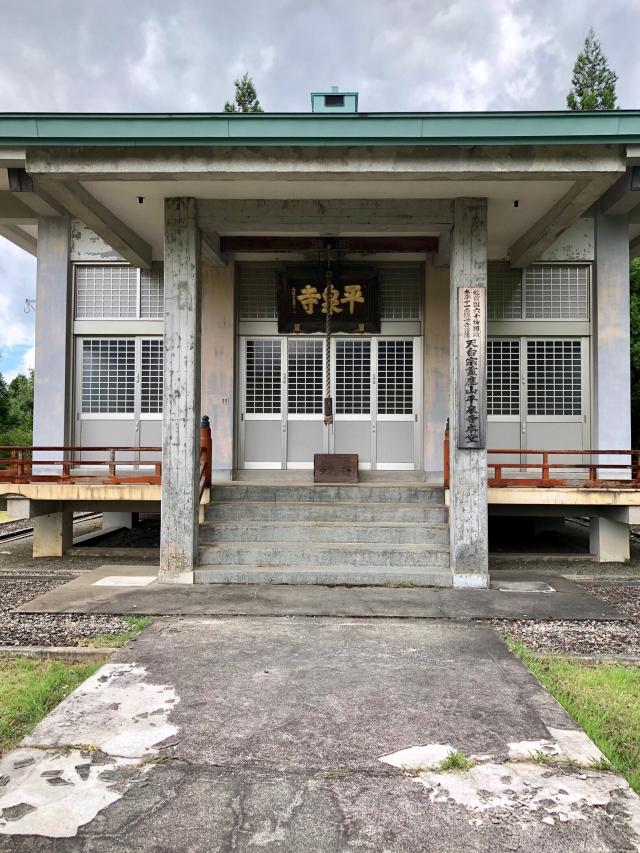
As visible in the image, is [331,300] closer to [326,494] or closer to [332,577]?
[326,494]

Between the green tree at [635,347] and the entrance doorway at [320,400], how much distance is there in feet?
42.8

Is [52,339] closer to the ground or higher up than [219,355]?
higher up

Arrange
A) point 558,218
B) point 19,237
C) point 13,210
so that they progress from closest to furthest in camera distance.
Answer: point 558,218 → point 13,210 → point 19,237

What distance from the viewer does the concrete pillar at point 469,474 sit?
680cm

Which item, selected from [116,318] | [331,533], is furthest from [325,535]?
[116,318]

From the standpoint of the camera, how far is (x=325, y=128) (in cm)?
589

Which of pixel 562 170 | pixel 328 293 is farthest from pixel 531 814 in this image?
pixel 328 293

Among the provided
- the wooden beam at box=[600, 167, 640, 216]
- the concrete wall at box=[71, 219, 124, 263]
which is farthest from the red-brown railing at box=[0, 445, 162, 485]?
the wooden beam at box=[600, 167, 640, 216]

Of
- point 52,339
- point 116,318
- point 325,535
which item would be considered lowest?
point 325,535

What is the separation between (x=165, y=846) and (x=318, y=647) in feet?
7.90

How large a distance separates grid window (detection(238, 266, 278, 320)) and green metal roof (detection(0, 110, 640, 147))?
431cm

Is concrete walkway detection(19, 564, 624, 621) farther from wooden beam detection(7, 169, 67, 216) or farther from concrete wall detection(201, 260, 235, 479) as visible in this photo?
wooden beam detection(7, 169, 67, 216)

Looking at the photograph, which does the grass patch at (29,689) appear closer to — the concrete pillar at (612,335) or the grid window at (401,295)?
the grid window at (401,295)

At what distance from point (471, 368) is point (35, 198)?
7082 mm
